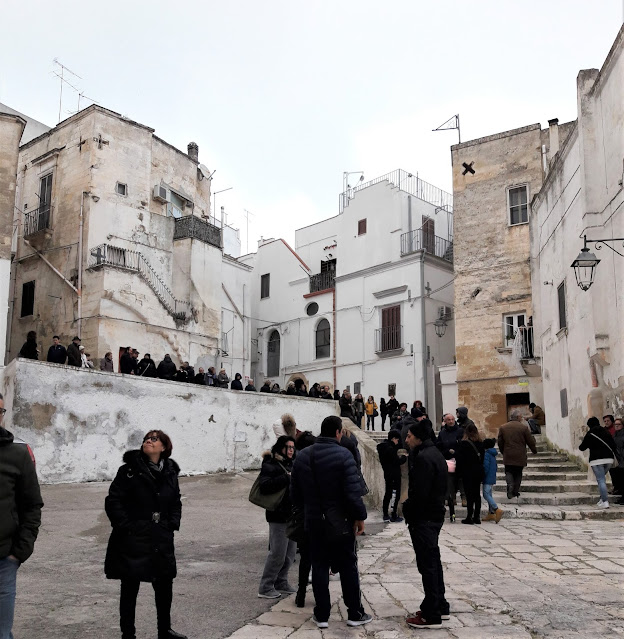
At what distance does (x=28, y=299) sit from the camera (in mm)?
28203

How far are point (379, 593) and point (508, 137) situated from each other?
68.7 feet

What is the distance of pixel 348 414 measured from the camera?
→ 2281cm

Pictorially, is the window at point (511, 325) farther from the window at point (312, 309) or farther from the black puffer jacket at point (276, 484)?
the black puffer jacket at point (276, 484)

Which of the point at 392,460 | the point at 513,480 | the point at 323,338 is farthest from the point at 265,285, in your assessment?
the point at 392,460

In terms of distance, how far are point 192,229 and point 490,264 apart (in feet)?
38.2

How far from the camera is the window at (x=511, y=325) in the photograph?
952 inches

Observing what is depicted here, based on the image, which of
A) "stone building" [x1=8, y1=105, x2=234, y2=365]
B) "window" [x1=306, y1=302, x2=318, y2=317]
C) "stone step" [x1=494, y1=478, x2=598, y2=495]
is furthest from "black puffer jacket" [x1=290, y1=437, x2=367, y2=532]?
"window" [x1=306, y1=302, x2=318, y2=317]

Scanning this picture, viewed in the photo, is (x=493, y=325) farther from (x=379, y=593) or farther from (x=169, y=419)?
(x=379, y=593)

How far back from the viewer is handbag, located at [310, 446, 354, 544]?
5.61 meters

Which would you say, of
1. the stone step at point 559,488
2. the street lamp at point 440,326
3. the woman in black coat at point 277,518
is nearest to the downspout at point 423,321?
the street lamp at point 440,326

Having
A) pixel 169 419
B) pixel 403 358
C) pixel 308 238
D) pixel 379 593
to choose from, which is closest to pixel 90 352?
pixel 169 419

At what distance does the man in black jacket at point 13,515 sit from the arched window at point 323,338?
95.2ft

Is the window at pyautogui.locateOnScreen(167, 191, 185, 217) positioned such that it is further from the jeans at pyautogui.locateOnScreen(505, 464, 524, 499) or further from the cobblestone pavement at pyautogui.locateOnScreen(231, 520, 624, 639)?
the cobblestone pavement at pyautogui.locateOnScreen(231, 520, 624, 639)

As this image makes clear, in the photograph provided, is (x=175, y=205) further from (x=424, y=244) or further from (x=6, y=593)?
(x=6, y=593)
